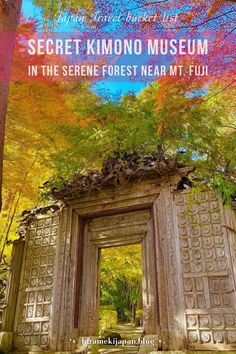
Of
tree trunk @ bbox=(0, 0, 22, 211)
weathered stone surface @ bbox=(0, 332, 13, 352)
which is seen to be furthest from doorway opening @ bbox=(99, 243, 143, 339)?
tree trunk @ bbox=(0, 0, 22, 211)

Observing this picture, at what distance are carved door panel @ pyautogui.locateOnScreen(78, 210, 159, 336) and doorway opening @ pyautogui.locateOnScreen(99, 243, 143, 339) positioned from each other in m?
2.03

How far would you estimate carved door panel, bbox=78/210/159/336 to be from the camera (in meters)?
7.20

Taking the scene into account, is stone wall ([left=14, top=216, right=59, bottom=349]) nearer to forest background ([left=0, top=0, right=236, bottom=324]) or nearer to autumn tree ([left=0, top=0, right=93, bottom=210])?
forest background ([left=0, top=0, right=236, bottom=324])

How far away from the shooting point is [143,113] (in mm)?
5441

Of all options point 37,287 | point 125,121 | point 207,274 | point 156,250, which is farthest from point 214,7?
point 37,287

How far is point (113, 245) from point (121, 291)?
34.5 feet

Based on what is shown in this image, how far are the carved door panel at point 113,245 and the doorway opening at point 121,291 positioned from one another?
2029 millimetres

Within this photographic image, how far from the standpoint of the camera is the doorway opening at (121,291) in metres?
11.4

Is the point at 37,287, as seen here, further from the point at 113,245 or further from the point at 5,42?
the point at 5,42

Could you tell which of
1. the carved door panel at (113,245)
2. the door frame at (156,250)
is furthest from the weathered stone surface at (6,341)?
the carved door panel at (113,245)

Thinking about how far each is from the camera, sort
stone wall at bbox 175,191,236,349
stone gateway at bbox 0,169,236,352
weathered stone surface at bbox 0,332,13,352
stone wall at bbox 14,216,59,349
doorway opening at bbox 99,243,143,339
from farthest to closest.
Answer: doorway opening at bbox 99,243,143,339 → stone wall at bbox 14,216,59,349 → weathered stone surface at bbox 0,332,13,352 → stone gateway at bbox 0,169,236,352 → stone wall at bbox 175,191,236,349

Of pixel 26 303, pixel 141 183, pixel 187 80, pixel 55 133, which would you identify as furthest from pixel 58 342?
pixel 187 80

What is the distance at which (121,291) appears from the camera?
1764 cm

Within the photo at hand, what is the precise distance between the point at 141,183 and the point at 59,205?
2.54 m
